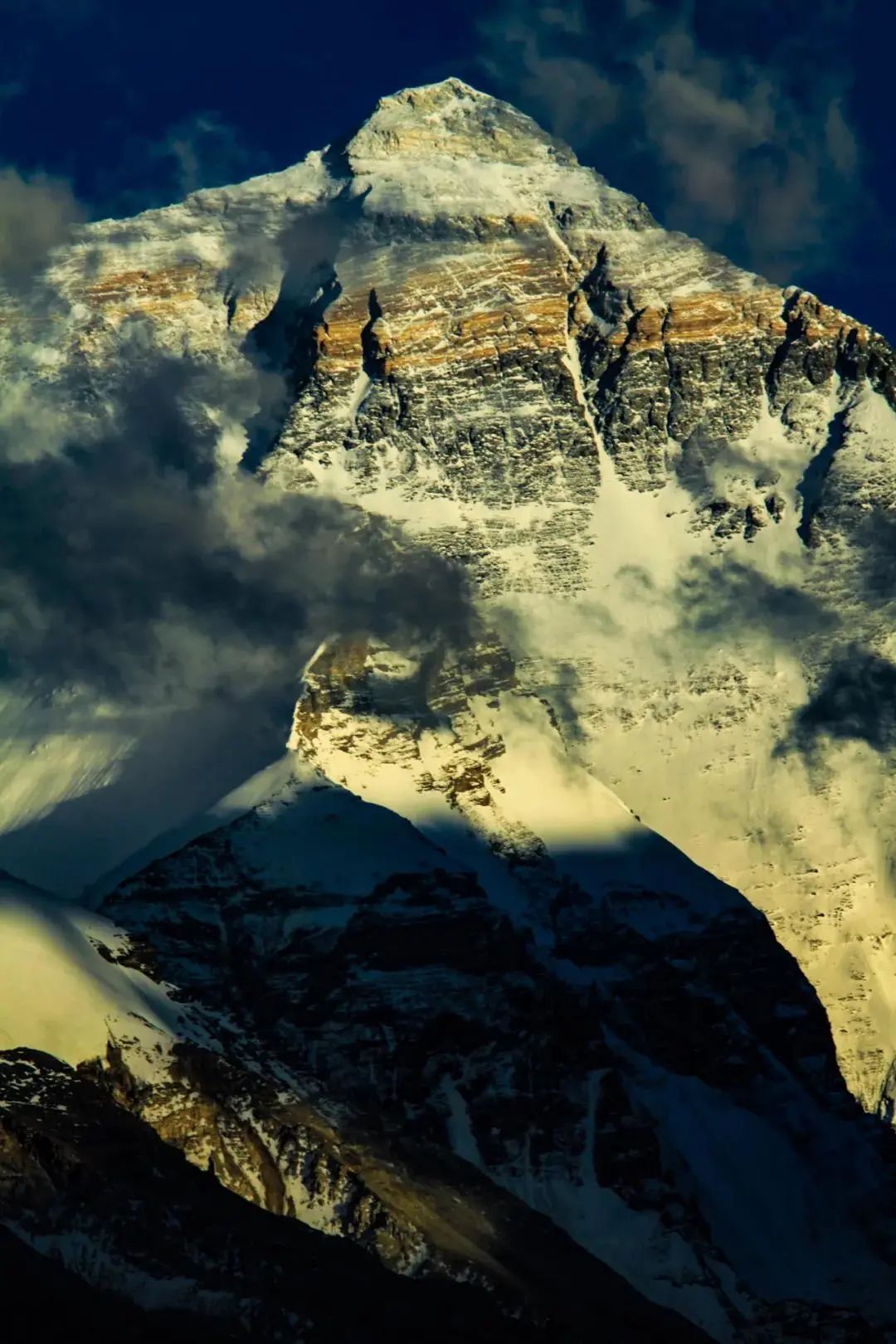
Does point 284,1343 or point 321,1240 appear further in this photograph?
point 321,1240

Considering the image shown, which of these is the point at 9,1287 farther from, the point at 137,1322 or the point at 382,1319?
the point at 382,1319

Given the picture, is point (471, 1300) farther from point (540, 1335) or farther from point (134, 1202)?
point (134, 1202)

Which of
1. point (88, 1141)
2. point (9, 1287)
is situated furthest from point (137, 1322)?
point (88, 1141)

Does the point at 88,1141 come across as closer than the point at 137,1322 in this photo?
No

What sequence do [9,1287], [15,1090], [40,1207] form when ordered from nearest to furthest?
[9,1287], [40,1207], [15,1090]

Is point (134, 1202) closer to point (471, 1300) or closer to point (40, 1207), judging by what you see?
point (40, 1207)

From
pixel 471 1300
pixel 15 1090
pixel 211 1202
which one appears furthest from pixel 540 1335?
pixel 15 1090

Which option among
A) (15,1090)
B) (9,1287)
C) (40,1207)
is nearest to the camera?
(9,1287)
